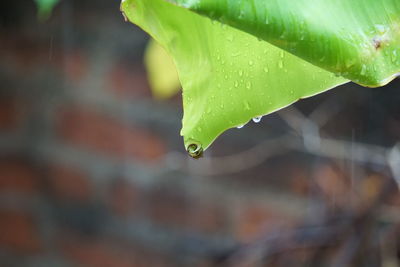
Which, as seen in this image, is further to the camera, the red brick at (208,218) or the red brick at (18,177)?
the red brick at (18,177)

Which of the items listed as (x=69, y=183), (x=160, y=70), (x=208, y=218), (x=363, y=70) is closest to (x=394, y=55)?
(x=363, y=70)

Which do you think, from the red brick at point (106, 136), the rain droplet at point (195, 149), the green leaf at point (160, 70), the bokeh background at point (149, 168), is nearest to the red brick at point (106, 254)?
the bokeh background at point (149, 168)

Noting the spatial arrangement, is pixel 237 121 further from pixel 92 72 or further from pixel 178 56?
pixel 92 72

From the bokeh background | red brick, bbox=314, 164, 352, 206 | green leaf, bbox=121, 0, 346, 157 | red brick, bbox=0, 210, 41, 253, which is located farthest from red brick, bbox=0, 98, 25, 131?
green leaf, bbox=121, 0, 346, 157

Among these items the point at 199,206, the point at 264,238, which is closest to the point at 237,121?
the point at 264,238

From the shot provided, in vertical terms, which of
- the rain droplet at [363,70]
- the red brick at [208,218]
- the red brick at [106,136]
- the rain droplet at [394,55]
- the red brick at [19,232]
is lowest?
the red brick at [19,232]

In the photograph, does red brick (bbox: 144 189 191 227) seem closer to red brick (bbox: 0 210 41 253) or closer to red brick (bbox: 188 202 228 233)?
red brick (bbox: 188 202 228 233)

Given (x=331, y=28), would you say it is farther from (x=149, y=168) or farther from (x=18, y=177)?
(x=18, y=177)

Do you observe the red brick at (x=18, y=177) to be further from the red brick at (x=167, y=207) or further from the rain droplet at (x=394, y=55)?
the rain droplet at (x=394, y=55)
